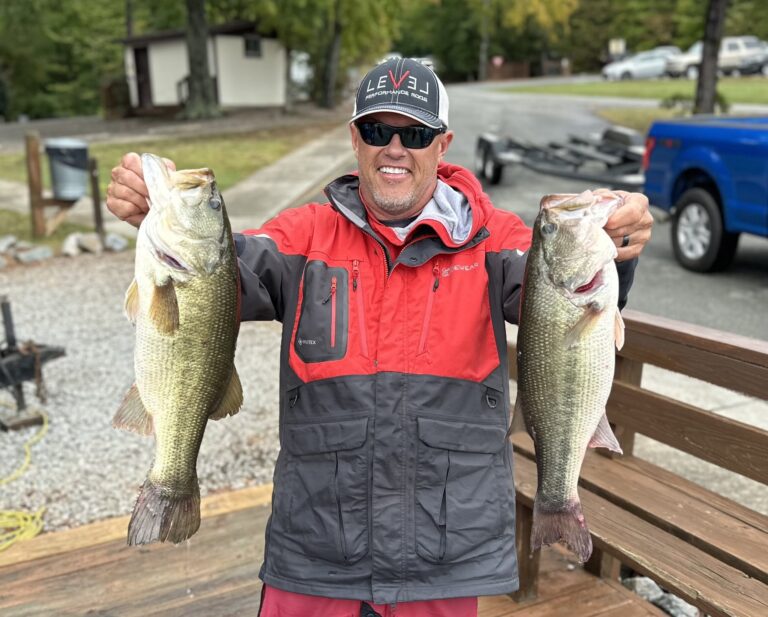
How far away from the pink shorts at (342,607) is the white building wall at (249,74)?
29.6 meters

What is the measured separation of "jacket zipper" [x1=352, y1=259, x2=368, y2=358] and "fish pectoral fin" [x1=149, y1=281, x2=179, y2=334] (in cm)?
48

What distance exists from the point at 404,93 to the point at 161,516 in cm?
133

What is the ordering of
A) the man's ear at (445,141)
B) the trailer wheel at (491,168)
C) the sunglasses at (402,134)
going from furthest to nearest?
the trailer wheel at (491,168) → the man's ear at (445,141) → the sunglasses at (402,134)

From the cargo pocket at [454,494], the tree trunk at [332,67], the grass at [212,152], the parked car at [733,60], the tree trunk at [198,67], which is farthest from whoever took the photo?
the parked car at [733,60]

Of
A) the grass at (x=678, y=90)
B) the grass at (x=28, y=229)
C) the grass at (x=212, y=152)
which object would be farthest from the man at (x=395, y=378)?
the grass at (x=678, y=90)

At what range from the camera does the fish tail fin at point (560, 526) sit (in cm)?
214

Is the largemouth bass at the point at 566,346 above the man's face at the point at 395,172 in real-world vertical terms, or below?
below

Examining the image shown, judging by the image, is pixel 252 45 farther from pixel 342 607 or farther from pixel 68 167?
pixel 342 607

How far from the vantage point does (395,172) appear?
220cm

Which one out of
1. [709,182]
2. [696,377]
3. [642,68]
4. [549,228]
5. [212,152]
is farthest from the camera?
[642,68]

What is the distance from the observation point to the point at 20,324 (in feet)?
24.3

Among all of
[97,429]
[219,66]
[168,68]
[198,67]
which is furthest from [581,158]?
[168,68]

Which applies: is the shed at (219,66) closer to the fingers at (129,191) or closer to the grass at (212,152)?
the grass at (212,152)

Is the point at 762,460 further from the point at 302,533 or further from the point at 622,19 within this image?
the point at 622,19
